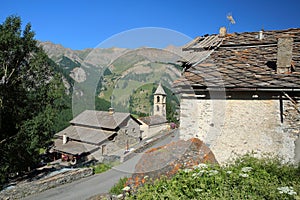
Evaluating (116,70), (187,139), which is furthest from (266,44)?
(116,70)

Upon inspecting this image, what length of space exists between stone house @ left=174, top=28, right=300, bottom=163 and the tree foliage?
1240cm

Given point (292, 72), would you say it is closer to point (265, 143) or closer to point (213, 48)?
point (265, 143)

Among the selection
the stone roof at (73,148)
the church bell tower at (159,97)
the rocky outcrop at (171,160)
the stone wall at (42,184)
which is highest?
the church bell tower at (159,97)

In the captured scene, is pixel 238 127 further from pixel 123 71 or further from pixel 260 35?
pixel 260 35

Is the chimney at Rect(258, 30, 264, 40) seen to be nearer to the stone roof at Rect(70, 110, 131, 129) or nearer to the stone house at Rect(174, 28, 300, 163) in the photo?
the stone house at Rect(174, 28, 300, 163)

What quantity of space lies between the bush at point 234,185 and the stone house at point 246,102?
1172mm

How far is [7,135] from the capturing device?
15.5 metres

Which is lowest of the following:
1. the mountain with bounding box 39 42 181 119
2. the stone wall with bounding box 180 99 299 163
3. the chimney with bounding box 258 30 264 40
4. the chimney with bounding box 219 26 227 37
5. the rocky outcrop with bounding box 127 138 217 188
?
the rocky outcrop with bounding box 127 138 217 188

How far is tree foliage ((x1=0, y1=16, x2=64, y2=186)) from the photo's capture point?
15047mm

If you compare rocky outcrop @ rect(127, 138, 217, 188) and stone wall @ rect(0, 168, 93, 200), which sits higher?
rocky outcrop @ rect(127, 138, 217, 188)

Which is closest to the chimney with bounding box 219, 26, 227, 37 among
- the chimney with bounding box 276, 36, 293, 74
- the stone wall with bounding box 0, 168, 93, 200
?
the chimney with bounding box 276, 36, 293, 74

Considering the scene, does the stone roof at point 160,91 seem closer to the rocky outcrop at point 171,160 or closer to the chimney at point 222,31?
the rocky outcrop at point 171,160

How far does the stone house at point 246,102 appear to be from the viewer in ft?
20.4

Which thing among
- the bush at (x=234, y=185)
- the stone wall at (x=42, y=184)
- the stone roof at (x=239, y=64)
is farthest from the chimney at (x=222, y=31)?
the stone wall at (x=42, y=184)
